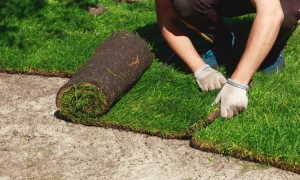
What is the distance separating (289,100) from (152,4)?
3003mm

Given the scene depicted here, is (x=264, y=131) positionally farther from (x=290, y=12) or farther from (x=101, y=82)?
(x=101, y=82)

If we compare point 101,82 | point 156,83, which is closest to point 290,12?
point 156,83

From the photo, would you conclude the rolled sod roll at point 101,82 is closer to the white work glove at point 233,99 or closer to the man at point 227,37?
the man at point 227,37

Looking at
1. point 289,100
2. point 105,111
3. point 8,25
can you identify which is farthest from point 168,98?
point 8,25

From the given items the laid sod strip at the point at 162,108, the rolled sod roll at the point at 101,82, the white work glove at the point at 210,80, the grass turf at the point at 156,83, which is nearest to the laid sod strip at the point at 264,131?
the grass turf at the point at 156,83

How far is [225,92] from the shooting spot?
12.3 ft

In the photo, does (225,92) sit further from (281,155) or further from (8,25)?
(8,25)

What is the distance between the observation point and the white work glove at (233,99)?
12.1 feet

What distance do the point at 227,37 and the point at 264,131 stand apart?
1394mm

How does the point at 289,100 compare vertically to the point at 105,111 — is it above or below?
above

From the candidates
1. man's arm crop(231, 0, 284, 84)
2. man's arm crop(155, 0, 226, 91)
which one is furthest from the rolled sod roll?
man's arm crop(231, 0, 284, 84)

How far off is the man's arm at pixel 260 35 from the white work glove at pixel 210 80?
0.26 metres

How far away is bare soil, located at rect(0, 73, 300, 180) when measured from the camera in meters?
3.23

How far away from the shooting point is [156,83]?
4.27 meters
